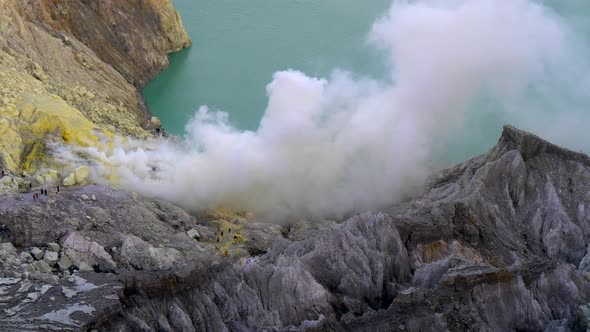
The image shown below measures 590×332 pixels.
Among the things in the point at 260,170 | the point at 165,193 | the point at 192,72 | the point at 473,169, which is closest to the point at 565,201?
the point at 473,169

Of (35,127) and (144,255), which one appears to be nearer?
(144,255)

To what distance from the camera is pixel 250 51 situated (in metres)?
60.8

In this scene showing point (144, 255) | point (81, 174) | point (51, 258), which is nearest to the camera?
point (51, 258)

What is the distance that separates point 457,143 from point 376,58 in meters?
12.3

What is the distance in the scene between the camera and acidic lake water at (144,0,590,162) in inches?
2056

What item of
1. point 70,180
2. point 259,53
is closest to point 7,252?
point 70,180

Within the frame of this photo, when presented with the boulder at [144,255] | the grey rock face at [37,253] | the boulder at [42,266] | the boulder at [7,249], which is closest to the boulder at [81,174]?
the boulder at [144,255]

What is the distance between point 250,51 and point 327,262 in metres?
33.7

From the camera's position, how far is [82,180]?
37000 millimetres

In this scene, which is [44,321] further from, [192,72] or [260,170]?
[192,72]

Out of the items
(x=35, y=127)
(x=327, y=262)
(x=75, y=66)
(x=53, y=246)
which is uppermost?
(x=75, y=66)

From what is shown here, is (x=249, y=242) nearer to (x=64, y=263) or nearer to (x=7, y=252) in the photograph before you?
(x=64, y=263)

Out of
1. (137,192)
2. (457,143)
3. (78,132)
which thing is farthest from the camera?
(457,143)

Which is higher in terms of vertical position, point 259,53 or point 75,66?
point 259,53
